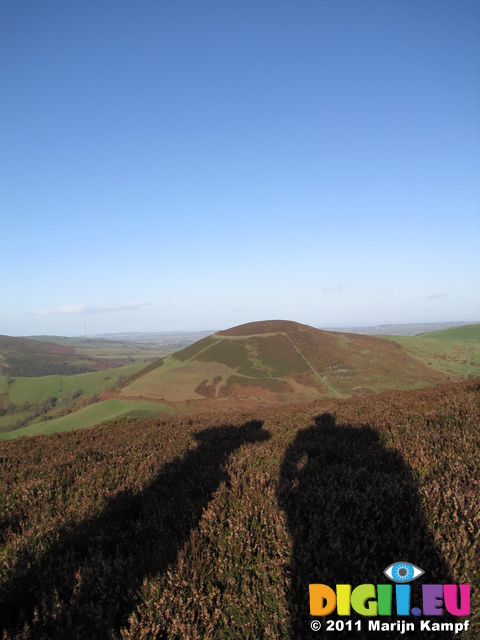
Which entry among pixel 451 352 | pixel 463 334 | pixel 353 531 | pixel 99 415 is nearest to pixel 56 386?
pixel 99 415

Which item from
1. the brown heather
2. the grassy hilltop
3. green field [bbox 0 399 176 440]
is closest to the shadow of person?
the brown heather

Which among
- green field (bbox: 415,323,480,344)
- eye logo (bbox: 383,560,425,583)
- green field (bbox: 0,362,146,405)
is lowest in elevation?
green field (bbox: 0,362,146,405)

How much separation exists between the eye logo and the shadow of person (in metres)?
0.05

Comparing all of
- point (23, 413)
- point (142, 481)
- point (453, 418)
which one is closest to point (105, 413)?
point (142, 481)

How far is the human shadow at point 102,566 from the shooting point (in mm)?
2385

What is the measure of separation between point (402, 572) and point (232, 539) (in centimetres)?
161

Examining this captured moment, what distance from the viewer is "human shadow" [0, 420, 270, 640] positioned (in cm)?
238

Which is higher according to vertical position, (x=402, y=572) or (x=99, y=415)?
(x=402, y=572)

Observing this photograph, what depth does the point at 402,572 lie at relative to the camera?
269 cm

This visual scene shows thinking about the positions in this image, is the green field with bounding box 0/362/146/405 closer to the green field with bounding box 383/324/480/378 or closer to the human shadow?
the green field with bounding box 383/324/480/378

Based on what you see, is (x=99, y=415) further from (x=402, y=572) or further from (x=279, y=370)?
(x=402, y=572)

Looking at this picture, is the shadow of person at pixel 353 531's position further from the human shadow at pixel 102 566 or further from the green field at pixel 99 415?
the green field at pixel 99 415

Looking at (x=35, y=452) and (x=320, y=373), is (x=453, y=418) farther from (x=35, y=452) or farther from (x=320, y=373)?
(x=320, y=373)

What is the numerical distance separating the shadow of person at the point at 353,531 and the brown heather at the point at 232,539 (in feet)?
0.05
